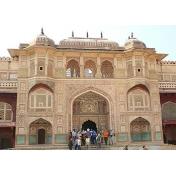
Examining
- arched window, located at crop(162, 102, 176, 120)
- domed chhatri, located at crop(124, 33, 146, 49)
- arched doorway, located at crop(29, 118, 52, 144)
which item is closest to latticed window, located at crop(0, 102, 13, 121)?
arched doorway, located at crop(29, 118, 52, 144)

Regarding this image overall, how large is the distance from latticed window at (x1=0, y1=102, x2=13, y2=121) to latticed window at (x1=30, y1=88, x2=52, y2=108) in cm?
256

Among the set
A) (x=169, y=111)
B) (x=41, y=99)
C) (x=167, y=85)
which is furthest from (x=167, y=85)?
(x=41, y=99)

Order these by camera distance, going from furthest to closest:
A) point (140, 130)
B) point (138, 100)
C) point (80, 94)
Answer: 1. point (140, 130)
2. point (138, 100)
3. point (80, 94)

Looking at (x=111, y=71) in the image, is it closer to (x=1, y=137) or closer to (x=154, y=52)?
(x=154, y=52)

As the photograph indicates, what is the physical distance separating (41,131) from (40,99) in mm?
2332

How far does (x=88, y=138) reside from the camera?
1691cm

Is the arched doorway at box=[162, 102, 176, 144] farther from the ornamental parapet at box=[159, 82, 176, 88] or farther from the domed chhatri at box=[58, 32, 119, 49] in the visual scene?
the domed chhatri at box=[58, 32, 119, 49]

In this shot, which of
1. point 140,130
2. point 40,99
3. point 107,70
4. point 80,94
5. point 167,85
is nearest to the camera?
point 40,99

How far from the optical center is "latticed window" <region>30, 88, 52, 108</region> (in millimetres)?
19781

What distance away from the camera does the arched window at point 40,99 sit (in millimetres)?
19766

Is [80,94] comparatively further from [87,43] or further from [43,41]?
[43,41]

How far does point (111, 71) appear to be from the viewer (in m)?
22.9

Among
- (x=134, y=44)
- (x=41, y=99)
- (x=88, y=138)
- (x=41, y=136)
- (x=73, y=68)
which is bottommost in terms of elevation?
(x=88, y=138)
